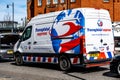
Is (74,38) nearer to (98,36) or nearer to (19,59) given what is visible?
(98,36)

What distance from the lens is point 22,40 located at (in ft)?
64.5

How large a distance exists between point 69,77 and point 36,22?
490 centimetres

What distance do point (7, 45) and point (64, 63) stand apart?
24.2 ft

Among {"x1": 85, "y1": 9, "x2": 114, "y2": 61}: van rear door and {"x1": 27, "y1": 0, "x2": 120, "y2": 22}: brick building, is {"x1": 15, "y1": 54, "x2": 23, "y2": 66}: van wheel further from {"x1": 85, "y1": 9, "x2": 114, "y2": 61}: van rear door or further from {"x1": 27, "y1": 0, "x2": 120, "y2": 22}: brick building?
{"x1": 27, "y1": 0, "x2": 120, "y2": 22}: brick building

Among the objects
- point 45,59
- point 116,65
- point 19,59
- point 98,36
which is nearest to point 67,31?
point 98,36

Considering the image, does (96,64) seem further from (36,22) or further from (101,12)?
(36,22)

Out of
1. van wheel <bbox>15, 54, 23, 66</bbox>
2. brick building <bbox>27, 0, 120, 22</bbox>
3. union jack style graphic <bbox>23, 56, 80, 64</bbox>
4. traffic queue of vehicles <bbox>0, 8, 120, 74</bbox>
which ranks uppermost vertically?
brick building <bbox>27, 0, 120, 22</bbox>

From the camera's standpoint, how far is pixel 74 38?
625 inches

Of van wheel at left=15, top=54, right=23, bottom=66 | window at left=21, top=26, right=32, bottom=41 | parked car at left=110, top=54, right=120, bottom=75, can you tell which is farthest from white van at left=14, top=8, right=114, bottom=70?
van wheel at left=15, top=54, right=23, bottom=66

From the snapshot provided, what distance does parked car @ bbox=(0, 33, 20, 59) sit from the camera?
22531mm

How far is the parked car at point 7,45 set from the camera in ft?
73.9

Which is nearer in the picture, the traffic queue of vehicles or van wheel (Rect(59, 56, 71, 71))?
the traffic queue of vehicles

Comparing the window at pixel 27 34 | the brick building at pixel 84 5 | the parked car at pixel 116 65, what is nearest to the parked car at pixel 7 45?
the window at pixel 27 34

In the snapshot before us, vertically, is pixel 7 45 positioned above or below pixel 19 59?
above
